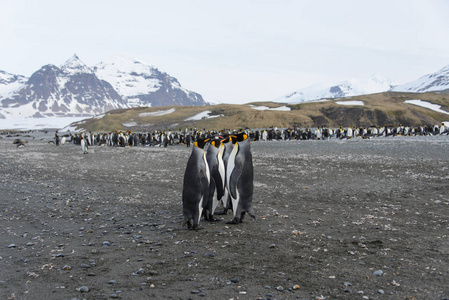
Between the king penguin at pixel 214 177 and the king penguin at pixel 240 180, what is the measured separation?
0.47ft

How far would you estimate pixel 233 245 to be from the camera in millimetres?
5941

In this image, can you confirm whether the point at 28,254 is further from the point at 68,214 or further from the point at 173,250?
the point at 68,214

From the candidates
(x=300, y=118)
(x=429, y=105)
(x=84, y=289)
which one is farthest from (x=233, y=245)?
(x=429, y=105)

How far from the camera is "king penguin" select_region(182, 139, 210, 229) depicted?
6988 millimetres

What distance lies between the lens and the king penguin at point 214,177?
749cm

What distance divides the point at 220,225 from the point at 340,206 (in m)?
3.10

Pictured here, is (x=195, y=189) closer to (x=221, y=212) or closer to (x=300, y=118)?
(x=221, y=212)

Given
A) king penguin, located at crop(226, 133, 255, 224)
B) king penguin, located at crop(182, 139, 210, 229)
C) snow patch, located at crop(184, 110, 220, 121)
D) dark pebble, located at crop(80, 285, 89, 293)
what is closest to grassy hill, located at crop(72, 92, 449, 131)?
snow patch, located at crop(184, 110, 220, 121)

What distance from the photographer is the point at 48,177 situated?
14102 millimetres

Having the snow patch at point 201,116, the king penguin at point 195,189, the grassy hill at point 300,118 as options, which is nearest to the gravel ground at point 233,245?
the king penguin at point 195,189

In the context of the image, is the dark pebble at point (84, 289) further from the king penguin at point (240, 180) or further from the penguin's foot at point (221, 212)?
the penguin's foot at point (221, 212)

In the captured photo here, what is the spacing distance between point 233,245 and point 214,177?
193 centimetres

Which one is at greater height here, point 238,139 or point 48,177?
point 238,139

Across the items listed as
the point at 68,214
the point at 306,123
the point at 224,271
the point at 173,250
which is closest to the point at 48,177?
the point at 68,214
